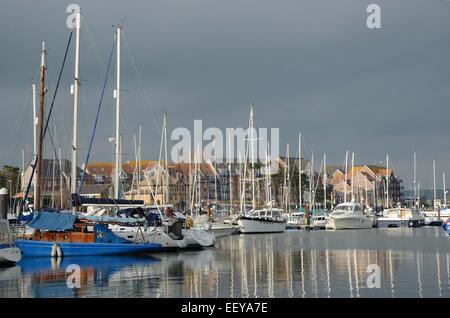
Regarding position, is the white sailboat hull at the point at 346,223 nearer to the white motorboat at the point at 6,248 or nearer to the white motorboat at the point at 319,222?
the white motorboat at the point at 319,222

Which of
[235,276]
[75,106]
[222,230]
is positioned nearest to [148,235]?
[75,106]

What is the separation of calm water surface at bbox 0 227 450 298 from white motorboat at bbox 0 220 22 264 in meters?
0.82

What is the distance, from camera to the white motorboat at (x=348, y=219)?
119 meters

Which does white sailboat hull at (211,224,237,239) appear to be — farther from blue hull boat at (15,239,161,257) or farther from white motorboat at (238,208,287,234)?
blue hull boat at (15,239,161,257)

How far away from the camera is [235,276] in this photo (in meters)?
34.7

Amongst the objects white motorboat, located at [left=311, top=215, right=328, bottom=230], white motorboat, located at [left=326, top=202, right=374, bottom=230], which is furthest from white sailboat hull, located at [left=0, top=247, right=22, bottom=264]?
white motorboat, located at [left=311, top=215, right=328, bottom=230]

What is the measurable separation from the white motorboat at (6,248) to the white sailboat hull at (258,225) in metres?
60.8

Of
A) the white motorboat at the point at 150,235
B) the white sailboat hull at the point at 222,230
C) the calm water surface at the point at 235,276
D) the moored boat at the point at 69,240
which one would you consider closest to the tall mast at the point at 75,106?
the moored boat at the point at 69,240

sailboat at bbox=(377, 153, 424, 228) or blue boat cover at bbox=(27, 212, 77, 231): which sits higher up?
blue boat cover at bbox=(27, 212, 77, 231)

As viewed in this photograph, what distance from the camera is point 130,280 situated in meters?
33.0

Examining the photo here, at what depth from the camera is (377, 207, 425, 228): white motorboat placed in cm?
13900

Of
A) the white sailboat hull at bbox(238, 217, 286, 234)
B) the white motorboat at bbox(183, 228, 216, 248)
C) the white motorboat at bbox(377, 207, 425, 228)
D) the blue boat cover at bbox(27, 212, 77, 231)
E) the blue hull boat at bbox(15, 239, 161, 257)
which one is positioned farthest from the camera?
the white motorboat at bbox(377, 207, 425, 228)
